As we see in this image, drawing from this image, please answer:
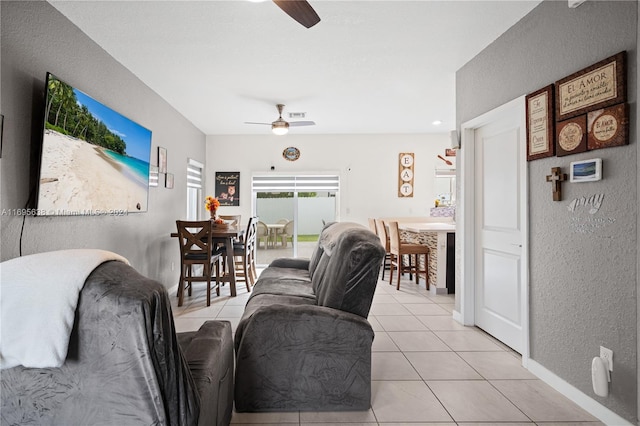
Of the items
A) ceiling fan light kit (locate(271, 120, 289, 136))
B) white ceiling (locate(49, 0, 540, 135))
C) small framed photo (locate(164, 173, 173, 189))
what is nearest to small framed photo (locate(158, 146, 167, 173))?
small framed photo (locate(164, 173, 173, 189))

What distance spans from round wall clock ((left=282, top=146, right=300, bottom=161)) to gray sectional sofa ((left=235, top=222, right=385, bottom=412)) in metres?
5.00

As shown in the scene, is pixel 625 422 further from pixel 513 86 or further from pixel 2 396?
pixel 2 396

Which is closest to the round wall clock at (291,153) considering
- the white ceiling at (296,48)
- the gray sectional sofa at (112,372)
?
the white ceiling at (296,48)

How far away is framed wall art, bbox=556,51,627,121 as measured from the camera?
6.13 feet

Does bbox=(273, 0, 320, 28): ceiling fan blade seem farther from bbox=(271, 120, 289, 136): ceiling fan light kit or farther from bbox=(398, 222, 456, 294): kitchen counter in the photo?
bbox=(398, 222, 456, 294): kitchen counter

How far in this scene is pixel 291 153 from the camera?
272 inches

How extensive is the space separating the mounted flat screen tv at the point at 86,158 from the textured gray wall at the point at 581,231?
10.7ft

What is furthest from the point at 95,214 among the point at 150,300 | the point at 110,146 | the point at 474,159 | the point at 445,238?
the point at 445,238

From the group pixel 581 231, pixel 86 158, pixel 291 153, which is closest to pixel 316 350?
pixel 581 231

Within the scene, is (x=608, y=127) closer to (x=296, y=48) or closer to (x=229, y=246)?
(x=296, y=48)

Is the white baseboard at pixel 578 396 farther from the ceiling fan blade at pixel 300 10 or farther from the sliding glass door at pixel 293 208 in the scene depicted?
the sliding glass door at pixel 293 208

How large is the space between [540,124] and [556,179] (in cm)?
44

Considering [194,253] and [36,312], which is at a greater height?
[36,312]

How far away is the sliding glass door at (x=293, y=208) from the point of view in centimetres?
694
